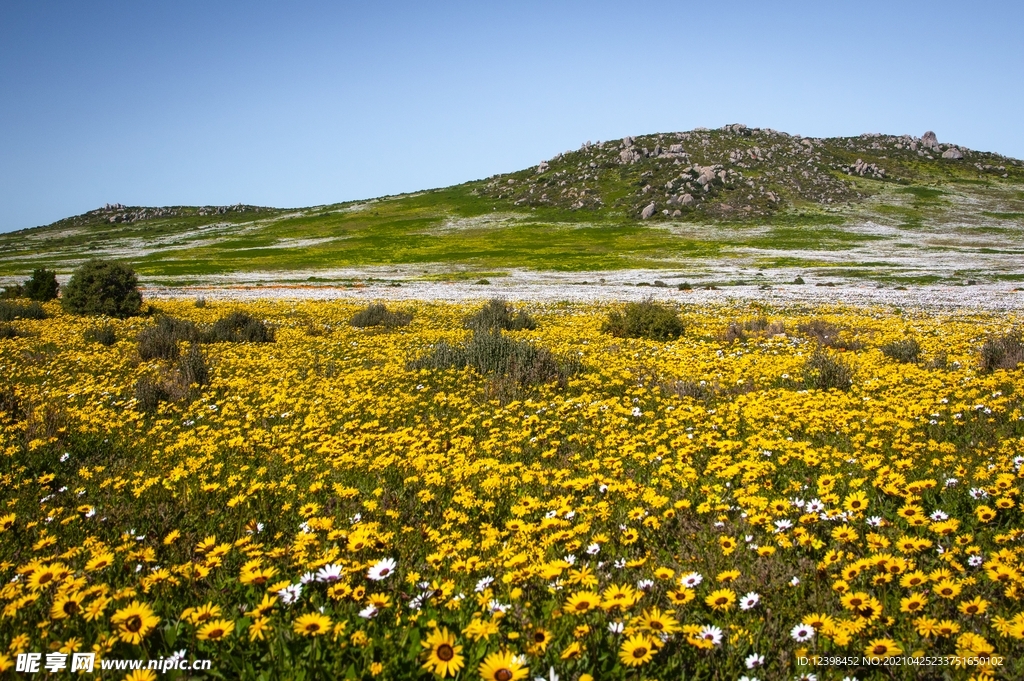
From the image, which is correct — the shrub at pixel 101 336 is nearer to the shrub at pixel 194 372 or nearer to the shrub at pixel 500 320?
the shrub at pixel 194 372

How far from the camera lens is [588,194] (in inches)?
4801

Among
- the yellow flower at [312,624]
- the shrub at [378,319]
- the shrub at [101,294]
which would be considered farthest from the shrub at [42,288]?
the yellow flower at [312,624]

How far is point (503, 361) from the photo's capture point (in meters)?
11.1

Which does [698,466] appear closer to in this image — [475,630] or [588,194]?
[475,630]

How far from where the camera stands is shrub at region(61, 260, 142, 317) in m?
21.2

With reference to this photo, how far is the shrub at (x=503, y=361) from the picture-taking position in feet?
34.6

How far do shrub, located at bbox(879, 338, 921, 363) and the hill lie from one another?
28.1m

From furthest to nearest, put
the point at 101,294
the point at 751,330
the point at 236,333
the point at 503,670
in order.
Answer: the point at 101,294 → the point at 236,333 → the point at 751,330 → the point at 503,670

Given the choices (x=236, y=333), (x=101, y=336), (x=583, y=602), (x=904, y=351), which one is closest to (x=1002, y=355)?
(x=904, y=351)

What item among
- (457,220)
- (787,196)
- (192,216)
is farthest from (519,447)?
(192,216)

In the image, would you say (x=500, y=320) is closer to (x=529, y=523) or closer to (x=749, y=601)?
(x=529, y=523)

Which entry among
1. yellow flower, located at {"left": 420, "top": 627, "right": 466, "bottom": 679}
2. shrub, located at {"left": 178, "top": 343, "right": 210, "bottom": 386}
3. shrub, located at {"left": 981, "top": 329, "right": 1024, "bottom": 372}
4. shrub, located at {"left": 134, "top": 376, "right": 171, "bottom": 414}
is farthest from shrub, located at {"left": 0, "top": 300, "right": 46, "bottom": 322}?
shrub, located at {"left": 981, "top": 329, "right": 1024, "bottom": 372}

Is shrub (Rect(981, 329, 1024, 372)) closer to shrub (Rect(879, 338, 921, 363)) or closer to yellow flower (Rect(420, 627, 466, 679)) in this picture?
shrub (Rect(879, 338, 921, 363))

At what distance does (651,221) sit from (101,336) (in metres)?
93.4
